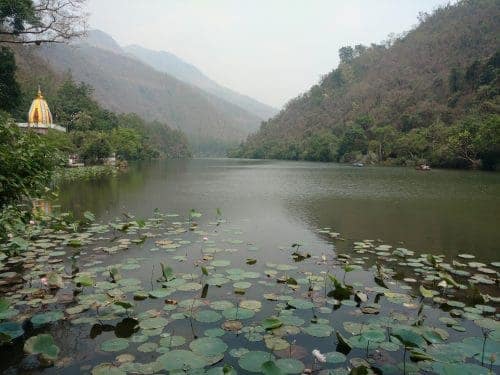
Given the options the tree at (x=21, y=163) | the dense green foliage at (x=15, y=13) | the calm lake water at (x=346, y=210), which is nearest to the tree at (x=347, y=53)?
the calm lake water at (x=346, y=210)

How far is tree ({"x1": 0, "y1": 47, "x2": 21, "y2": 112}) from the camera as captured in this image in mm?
28477

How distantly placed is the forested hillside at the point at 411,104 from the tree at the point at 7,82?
45.1m

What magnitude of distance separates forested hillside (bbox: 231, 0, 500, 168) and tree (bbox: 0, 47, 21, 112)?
45146 mm

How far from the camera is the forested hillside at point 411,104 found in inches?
1902

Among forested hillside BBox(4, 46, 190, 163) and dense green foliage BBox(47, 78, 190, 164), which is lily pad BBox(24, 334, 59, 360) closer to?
forested hillside BBox(4, 46, 190, 163)

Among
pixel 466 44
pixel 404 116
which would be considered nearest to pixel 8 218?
pixel 404 116

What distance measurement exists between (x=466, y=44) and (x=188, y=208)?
93.9 meters

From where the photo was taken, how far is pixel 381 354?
4.39 meters

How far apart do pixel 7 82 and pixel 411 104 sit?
68.1 meters

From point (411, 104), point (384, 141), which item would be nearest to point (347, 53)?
point (411, 104)

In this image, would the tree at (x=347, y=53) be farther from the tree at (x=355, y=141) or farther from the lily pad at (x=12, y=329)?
the lily pad at (x=12, y=329)

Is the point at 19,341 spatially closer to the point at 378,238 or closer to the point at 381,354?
the point at 381,354

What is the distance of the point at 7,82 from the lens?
95.1ft

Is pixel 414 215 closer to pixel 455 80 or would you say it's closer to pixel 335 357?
pixel 335 357
